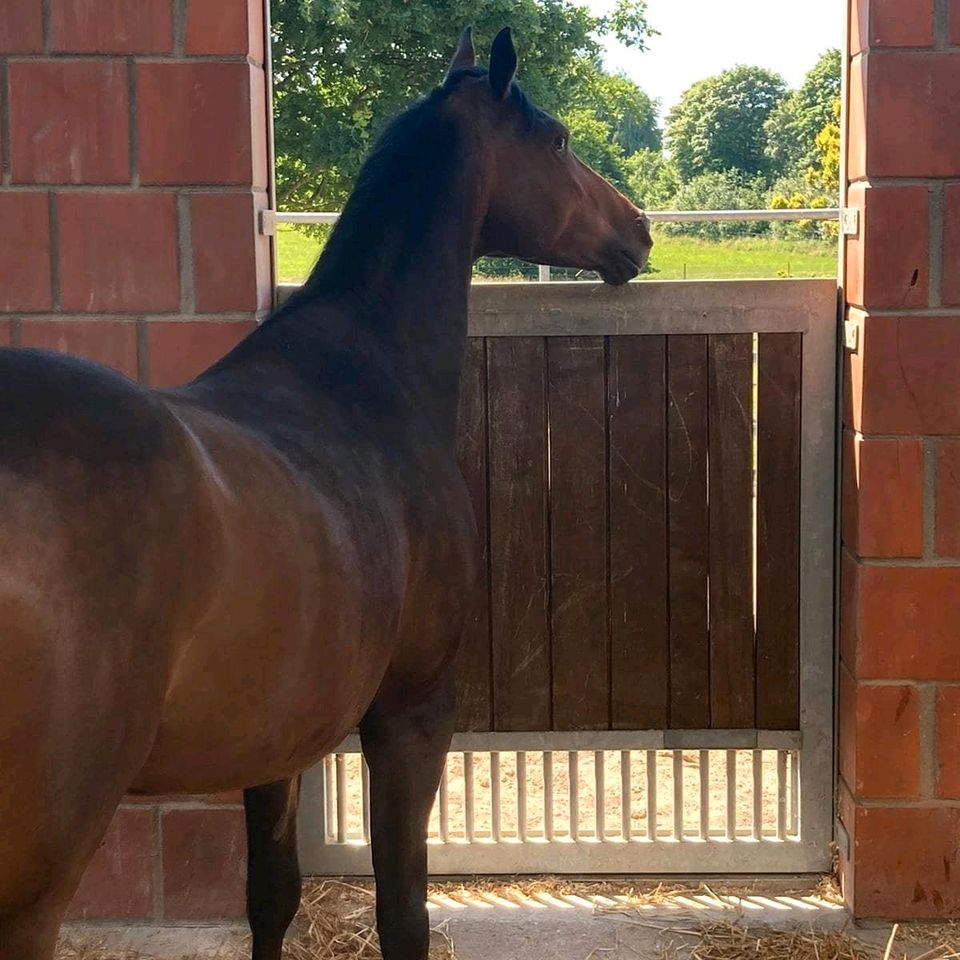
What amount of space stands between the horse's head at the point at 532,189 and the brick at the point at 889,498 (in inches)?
24.4

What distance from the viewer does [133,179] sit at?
98.0 inches

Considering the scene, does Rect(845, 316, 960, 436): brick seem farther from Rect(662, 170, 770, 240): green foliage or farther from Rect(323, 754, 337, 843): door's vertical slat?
Rect(662, 170, 770, 240): green foliage

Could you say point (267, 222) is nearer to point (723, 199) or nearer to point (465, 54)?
point (465, 54)

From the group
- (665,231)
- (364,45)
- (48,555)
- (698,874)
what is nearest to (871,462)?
(698,874)

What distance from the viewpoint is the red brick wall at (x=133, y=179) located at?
2441 millimetres

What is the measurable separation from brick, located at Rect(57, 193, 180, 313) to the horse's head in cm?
65

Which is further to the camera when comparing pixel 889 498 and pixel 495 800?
pixel 495 800

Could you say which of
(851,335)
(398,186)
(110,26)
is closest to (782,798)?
(851,335)

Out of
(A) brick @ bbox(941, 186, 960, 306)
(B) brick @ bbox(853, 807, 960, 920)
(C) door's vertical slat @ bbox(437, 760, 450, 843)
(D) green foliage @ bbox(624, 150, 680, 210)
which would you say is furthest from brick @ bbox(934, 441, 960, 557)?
(D) green foliage @ bbox(624, 150, 680, 210)

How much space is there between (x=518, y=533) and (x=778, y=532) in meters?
0.58

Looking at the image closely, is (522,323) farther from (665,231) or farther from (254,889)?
(665,231)

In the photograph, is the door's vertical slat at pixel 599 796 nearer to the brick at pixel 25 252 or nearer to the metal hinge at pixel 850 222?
the metal hinge at pixel 850 222

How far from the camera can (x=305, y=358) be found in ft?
6.35

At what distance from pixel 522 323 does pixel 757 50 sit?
159ft
